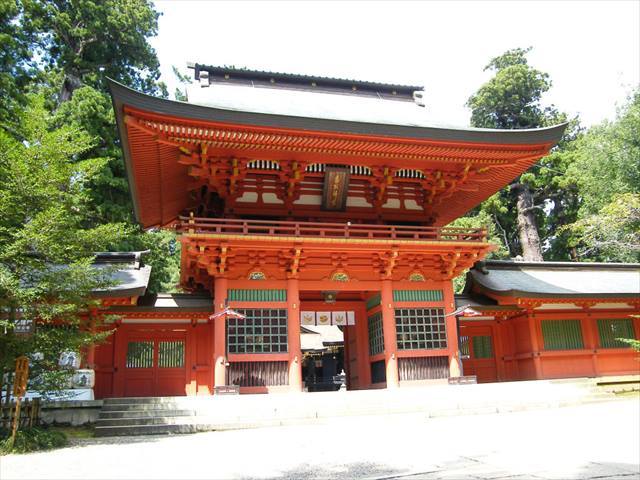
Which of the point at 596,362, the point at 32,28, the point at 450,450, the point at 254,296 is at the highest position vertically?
the point at 32,28

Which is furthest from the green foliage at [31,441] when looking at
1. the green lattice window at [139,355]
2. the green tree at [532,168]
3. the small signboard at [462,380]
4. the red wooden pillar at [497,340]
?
the green tree at [532,168]

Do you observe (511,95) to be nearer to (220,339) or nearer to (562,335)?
(562,335)

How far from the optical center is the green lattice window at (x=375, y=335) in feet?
52.2

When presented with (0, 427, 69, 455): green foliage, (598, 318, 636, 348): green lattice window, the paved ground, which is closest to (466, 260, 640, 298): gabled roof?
(598, 318, 636, 348): green lattice window

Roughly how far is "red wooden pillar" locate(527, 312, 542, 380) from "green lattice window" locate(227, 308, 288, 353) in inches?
335

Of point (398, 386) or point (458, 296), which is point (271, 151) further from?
point (458, 296)

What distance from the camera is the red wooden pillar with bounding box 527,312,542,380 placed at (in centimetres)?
1694

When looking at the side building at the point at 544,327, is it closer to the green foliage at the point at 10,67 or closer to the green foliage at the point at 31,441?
the green foliage at the point at 31,441

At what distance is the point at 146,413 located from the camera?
11.3 metres

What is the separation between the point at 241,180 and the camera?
15.2m

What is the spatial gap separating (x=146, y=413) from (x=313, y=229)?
638 cm

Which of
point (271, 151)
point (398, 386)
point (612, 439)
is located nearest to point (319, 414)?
point (398, 386)

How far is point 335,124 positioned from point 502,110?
3308 cm

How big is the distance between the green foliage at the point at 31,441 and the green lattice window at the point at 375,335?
912cm
